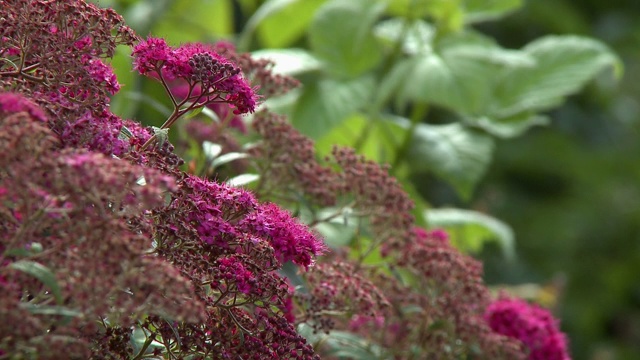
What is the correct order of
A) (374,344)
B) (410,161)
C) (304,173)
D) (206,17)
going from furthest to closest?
(206,17) → (410,161) → (374,344) → (304,173)

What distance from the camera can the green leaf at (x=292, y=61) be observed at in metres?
2.80

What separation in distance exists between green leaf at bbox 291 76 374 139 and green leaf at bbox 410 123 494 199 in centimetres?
23

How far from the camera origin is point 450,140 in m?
2.98

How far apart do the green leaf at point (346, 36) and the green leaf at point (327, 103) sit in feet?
0.17

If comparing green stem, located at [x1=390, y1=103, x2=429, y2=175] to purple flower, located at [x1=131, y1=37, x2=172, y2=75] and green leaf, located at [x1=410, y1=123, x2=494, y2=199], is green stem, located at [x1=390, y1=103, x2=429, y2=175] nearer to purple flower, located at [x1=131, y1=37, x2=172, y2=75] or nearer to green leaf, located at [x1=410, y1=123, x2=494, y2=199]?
green leaf, located at [x1=410, y1=123, x2=494, y2=199]

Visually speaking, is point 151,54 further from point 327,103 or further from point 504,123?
point 504,123

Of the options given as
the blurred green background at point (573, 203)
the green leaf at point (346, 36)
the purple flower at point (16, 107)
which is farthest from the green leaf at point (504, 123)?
the blurred green background at point (573, 203)

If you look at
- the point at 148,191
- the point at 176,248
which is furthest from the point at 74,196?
the point at 176,248

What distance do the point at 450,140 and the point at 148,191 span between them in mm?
1983

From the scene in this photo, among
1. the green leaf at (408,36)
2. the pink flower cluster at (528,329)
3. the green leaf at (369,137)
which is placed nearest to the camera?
the pink flower cluster at (528,329)

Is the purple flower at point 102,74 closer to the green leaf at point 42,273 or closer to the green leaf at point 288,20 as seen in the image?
the green leaf at point 42,273

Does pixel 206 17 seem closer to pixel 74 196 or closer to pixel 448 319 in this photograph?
pixel 448 319

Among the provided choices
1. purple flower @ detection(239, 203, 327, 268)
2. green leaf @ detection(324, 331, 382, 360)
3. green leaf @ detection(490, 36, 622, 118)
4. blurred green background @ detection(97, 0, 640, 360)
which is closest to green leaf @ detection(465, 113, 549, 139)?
green leaf @ detection(490, 36, 622, 118)

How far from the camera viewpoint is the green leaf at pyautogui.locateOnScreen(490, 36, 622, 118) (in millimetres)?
3010
